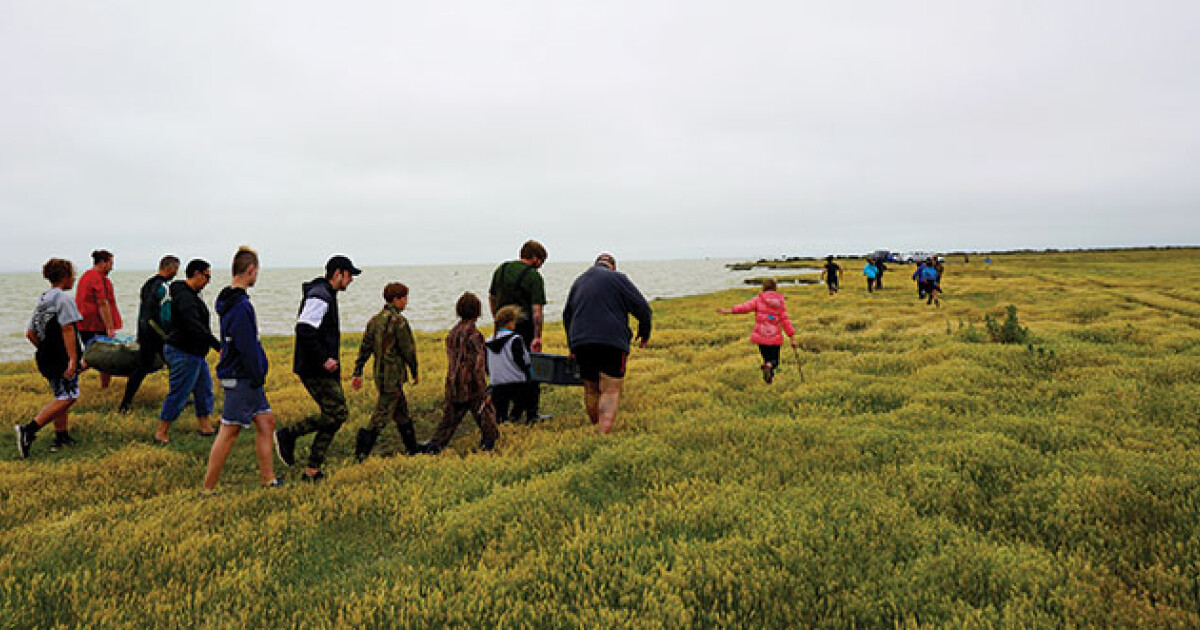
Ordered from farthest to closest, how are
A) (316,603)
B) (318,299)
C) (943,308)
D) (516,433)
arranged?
(943,308)
(516,433)
(318,299)
(316,603)

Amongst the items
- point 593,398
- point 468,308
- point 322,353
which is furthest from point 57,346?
point 593,398

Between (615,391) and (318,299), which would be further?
(615,391)

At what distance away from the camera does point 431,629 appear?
141 inches

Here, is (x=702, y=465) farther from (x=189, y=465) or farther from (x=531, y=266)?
(x=189, y=465)

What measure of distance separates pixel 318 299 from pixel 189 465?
3.47 metres

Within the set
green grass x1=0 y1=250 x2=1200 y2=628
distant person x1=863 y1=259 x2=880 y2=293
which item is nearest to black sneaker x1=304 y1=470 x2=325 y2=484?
green grass x1=0 y1=250 x2=1200 y2=628

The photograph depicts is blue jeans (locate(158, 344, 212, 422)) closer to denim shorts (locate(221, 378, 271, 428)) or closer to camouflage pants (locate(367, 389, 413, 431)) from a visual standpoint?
denim shorts (locate(221, 378, 271, 428))

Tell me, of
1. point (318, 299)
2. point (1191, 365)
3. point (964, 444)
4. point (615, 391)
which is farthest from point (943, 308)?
point (318, 299)

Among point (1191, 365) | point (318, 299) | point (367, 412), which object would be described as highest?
point (318, 299)

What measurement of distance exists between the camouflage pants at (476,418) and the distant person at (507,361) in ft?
2.69

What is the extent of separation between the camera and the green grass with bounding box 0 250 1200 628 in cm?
373

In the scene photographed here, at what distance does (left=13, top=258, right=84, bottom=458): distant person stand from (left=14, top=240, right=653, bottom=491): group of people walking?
0.02 meters

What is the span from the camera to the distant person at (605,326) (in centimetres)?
729

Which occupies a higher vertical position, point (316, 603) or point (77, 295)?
point (77, 295)
